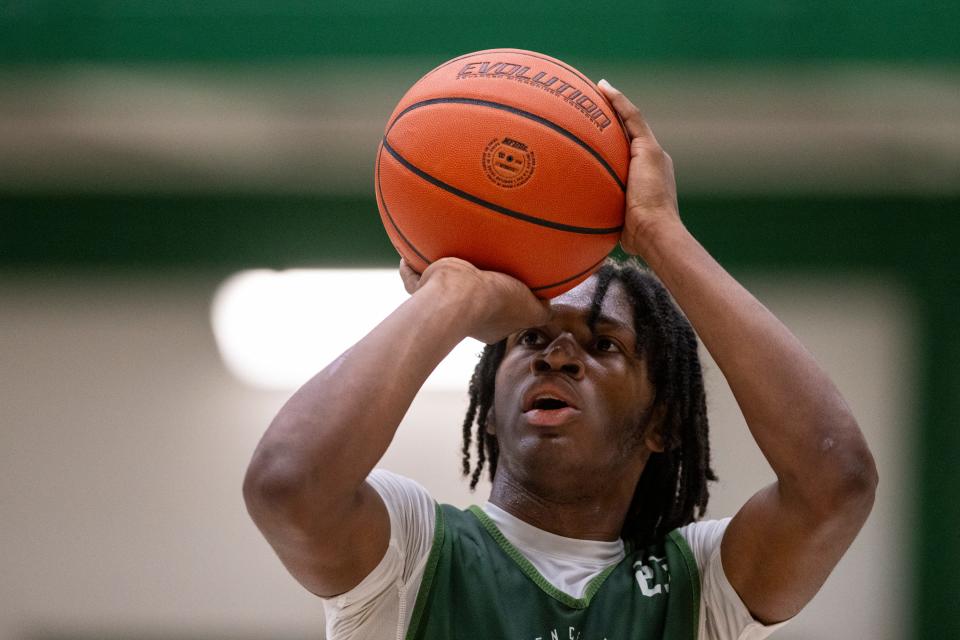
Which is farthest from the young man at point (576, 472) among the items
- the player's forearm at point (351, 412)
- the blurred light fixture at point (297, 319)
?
the blurred light fixture at point (297, 319)

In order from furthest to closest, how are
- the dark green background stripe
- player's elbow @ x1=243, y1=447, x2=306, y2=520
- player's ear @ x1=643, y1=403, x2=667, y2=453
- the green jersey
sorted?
the dark green background stripe
player's ear @ x1=643, y1=403, x2=667, y2=453
the green jersey
player's elbow @ x1=243, y1=447, x2=306, y2=520

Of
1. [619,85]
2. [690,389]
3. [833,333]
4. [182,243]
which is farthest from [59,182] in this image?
[690,389]

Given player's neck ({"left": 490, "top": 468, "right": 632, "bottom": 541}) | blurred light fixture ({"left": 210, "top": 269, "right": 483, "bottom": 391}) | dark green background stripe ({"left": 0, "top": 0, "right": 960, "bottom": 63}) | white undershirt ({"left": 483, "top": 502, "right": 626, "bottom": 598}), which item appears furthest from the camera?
blurred light fixture ({"left": 210, "top": 269, "right": 483, "bottom": 391})

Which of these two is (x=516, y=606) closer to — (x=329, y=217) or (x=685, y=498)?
(x=685, y=498)

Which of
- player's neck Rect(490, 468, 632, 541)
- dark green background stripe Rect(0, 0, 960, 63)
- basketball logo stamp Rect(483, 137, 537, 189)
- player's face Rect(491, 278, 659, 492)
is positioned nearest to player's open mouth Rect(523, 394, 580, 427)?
player's face Rect(491, 278, 659, 492)

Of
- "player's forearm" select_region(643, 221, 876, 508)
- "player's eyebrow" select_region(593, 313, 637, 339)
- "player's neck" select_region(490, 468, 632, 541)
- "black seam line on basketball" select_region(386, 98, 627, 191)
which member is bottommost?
"player's neck" select_region(490, 468, 632, 541)

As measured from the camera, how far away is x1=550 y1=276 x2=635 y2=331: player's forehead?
2396 mm

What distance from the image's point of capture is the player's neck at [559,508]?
7.63ft

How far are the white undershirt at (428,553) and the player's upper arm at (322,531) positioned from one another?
4cm

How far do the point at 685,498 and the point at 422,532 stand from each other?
745 mm

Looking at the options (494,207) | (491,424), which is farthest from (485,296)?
(491,424)

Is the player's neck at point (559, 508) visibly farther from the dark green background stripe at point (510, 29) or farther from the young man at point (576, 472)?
the dark green background stripe at point (510, 29)

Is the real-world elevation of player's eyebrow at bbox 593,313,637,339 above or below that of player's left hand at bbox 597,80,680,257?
below

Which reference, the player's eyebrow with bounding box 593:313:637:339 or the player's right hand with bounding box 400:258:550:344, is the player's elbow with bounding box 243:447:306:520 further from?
the player's eyebrow with bounding box 593:313:637:339
